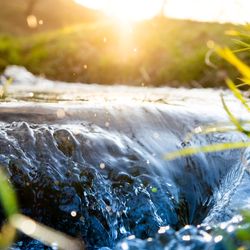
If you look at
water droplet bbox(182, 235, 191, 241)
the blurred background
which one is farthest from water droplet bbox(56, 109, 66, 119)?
the blurred background

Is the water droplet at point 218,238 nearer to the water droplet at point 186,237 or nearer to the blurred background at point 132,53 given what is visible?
the water droplet at point 186,237

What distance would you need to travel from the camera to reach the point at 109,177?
2.89 metres

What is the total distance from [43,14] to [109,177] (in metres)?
43.8

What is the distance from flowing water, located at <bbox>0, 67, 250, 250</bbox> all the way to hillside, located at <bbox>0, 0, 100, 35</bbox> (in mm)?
37004

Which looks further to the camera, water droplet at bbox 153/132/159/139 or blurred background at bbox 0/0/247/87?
blurred background at bbox 0/0/247/87

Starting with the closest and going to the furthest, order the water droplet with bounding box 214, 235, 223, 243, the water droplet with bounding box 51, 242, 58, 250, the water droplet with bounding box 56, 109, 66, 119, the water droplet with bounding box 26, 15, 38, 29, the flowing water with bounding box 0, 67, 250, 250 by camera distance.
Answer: the water droplet with bounding box 214, 235, 223, 243 < the water droplet with bounding box 51, 242, 58, 250 < the flowing water with bounding box 0, 67, 250, 250 < the water droplet with bounding box 56, 109, 66, 119 < the water droplet with bounding box 26, 15, 38, 29

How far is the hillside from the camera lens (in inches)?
1639

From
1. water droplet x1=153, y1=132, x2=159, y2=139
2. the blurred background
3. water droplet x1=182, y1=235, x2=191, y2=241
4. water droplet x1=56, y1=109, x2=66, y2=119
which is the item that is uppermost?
the blurred background

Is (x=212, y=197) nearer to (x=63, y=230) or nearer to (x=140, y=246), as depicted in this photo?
(x=63, y=230)

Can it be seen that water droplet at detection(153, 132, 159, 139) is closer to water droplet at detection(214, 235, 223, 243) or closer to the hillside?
water droplet at detection(214, 235, 223, 243)

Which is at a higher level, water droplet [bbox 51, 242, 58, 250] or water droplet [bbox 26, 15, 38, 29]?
water droplet [bbox 26, 15, 38, 29]

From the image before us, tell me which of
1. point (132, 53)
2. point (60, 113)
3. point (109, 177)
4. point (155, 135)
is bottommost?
point (109, 177)

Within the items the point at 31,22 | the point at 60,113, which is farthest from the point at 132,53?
the point at 31,22

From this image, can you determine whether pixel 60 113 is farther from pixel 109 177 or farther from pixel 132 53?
pixel 132 53
